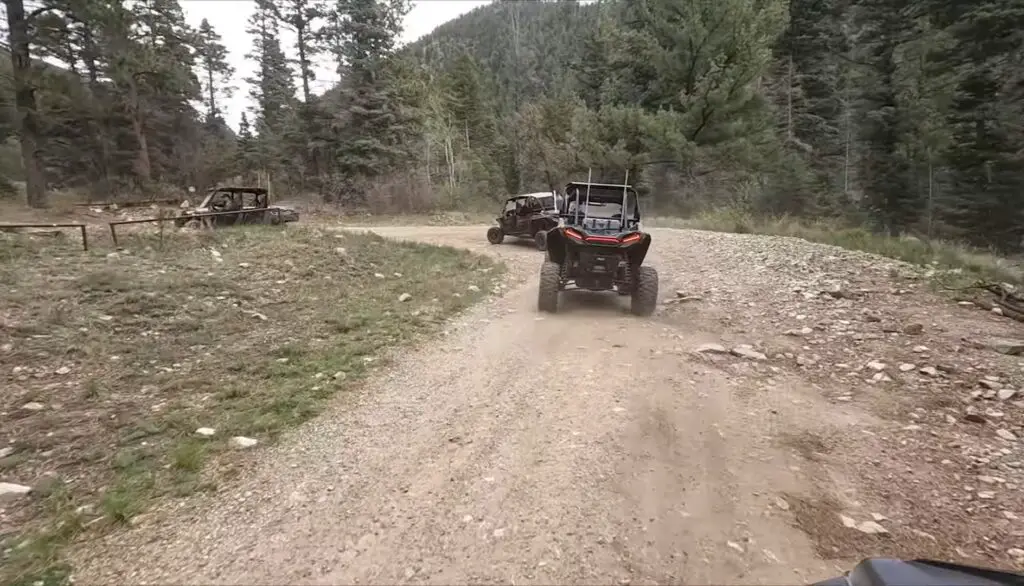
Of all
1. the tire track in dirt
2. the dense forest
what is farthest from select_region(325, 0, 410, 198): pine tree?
the tire track in dirt

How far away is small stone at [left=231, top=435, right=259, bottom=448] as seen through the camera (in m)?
4.30

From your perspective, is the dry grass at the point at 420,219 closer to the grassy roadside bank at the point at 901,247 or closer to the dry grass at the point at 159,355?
the grassy roadside bank at the point at 901,247

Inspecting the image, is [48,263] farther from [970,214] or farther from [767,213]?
[970,214]

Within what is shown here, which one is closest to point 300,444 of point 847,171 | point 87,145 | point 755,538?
point 755,538

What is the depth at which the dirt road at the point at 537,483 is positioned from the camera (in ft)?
9.66

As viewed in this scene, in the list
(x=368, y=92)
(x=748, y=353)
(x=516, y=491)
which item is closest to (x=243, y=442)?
(x=516, y=491)

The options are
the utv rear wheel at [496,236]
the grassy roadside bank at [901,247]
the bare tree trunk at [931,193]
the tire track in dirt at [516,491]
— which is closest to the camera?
the tire track in dirt at [516,491]

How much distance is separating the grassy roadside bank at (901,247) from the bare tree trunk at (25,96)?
2351 cm

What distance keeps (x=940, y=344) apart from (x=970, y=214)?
64.2ft

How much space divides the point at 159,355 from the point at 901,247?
14.1 meters

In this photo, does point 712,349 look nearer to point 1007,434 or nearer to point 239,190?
point 1007,434

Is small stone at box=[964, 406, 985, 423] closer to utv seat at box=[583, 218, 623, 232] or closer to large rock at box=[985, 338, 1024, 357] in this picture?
large rock at box=[985, 338, 1024, 357]

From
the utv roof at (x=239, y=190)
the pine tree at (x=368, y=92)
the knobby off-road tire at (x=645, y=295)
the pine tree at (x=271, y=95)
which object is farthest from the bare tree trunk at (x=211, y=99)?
the knobby off-road tire at (x=645, y=295)

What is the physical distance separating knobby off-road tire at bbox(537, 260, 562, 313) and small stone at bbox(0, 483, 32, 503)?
6.40 metres
